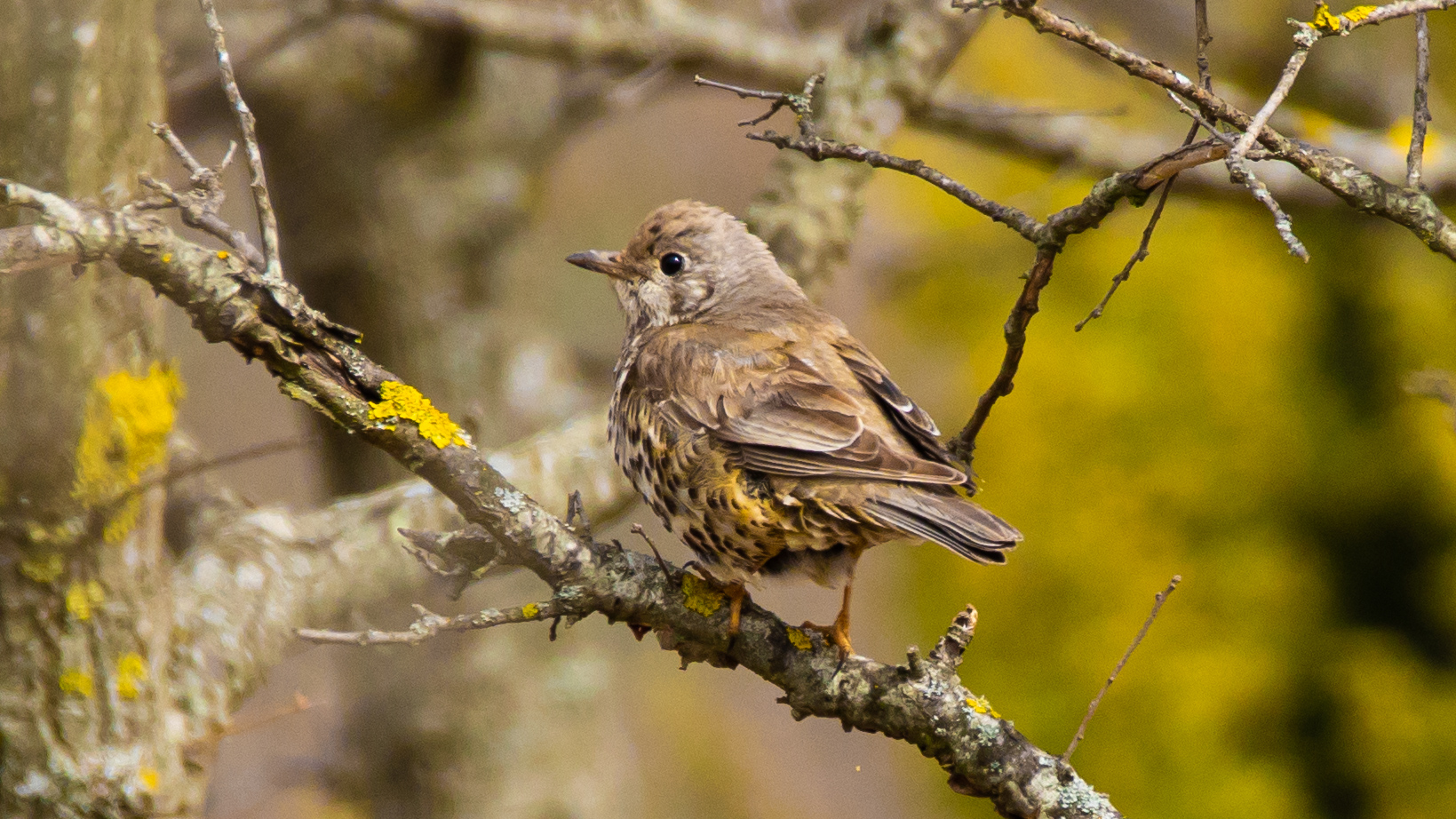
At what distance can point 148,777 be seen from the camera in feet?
9.84

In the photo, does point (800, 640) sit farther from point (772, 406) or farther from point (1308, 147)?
point (1308, 147)

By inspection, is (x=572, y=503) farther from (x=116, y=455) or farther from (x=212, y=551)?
(x=212, y=551)

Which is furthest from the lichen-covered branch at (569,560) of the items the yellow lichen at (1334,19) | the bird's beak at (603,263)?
the bird's beak at (603,263)

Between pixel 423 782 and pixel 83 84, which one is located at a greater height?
pixel 83 84

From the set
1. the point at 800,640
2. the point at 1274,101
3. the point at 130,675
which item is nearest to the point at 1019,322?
the point at 1274,101

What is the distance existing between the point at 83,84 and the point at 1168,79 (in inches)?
91.1

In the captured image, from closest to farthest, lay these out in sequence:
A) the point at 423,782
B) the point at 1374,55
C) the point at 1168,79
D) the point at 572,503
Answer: the point at 1168,79 < the point at 572,503 < the point at 423,782 < the point at 1374,55

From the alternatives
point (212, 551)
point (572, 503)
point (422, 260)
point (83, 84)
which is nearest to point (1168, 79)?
point (572, 503)

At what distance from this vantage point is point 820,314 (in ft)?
12.4

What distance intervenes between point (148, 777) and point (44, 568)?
1.85ft

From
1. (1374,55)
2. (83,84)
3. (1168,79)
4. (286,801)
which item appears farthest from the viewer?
(286,801)

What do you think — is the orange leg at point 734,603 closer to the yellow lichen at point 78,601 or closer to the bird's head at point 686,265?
the bird's head at point 686,265

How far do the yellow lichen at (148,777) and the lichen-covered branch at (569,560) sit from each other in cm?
125

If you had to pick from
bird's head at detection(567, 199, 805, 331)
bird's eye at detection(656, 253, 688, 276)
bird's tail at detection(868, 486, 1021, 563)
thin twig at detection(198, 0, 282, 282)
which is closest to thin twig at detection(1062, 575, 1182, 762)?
bird's tail at detection(868, 486, 1021, 563)
